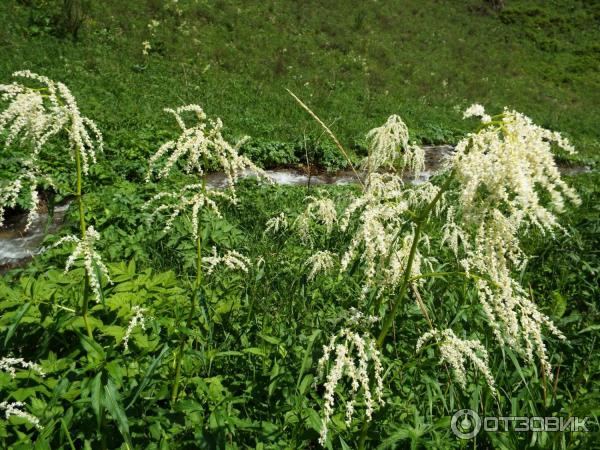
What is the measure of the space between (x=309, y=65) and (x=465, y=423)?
22.5 meters

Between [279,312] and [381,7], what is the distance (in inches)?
1287

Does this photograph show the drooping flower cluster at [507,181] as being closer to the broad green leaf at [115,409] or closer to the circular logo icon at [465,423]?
the circular logo icon at [465,423]

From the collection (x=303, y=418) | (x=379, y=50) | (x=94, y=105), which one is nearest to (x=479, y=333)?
(x=303, y=418)

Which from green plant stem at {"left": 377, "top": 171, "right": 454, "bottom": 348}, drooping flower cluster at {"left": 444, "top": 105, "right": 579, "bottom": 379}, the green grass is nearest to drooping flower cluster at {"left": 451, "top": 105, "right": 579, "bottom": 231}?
drooping flower cluster at {"left": 444, "top": 105, "right": 579, "bottom": 379}

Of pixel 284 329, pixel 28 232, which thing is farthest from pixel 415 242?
pixel 28 232

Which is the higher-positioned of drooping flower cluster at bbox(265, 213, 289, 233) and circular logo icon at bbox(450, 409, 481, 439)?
drooping flower cluster at bbox(265, 213, 289, 233)

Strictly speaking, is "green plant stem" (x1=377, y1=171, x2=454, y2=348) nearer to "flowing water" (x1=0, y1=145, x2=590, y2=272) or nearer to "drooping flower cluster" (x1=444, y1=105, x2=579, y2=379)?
"drooping flower cluster" (x1=444, y1=105, x2=579, y2=379)

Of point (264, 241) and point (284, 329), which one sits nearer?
point (284, 329)

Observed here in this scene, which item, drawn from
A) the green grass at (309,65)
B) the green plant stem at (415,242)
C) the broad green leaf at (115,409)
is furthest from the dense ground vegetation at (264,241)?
the green plant stem at (415,242)

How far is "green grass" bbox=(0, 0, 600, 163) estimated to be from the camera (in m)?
16.0

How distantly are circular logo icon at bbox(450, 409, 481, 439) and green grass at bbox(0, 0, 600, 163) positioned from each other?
906 centimetres

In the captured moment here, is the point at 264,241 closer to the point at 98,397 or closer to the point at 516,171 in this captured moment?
the point at 98,397

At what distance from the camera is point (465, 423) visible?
122 inches

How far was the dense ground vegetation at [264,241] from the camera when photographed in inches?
118
